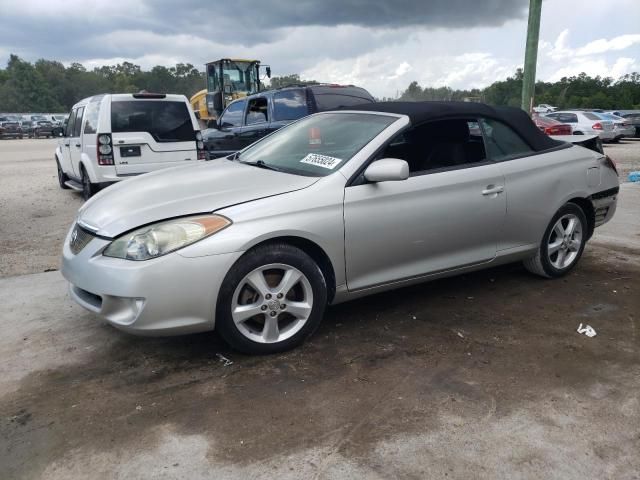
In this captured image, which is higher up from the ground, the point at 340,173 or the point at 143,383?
the point at 340,173

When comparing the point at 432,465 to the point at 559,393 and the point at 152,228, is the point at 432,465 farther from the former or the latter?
the point at 152,228

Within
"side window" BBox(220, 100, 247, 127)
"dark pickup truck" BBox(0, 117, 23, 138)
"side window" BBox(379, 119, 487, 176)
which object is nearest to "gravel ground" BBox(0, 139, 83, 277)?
"side window" BBox(220, 100, 247, 127)

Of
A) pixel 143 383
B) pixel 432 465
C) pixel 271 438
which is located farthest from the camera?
pixel 143 383

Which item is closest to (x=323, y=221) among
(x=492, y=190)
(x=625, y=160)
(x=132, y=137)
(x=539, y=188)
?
(x=492, y=190)

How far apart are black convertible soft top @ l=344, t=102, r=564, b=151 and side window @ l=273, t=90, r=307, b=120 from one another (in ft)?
14.9

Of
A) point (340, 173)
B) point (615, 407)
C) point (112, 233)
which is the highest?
point (340, 173)

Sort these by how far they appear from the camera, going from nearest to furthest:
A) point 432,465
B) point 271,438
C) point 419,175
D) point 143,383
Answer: point 432,465
point 271,438
point 143,383
point 419,175

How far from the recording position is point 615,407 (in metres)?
2.85

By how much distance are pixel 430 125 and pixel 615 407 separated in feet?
7.31

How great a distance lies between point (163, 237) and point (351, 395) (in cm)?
136

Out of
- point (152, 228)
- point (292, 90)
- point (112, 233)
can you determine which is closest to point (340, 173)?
point (152, 228)

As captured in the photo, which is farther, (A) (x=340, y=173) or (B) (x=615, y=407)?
(A) (x=340, y=173)

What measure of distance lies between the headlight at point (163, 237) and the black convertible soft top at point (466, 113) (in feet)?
5.56

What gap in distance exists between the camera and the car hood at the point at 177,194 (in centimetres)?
323
